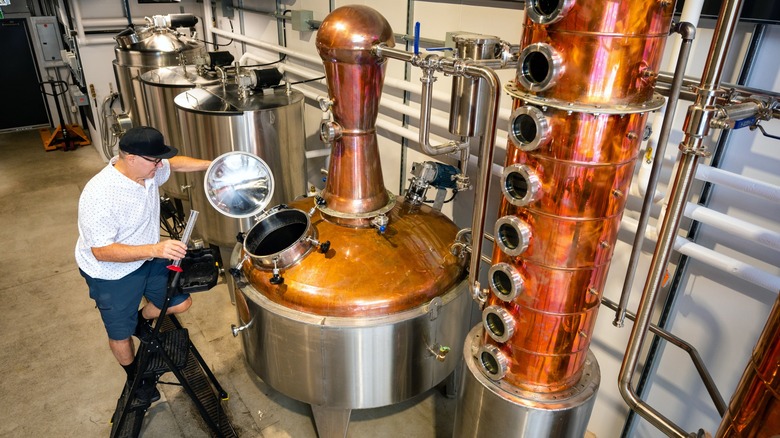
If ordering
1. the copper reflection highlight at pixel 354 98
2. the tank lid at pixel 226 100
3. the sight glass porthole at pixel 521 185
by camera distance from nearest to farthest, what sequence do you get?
the sight glass porthole at pixel 521 185
the copper reflection highlight at pixel 354 98
the tank lid at pixel 226 100

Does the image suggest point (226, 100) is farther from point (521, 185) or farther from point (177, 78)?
point (521, 185)

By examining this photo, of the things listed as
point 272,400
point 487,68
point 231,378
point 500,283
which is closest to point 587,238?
point 500,283

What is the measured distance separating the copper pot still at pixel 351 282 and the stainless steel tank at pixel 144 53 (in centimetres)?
239

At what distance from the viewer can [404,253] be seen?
6.40ft

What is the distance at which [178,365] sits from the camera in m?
2.14

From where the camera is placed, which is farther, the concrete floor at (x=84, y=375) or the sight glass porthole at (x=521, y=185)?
the concrete floor at (x=84, y=375)

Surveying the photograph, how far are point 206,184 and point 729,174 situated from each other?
5.65ft

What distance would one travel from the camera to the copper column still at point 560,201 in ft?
3.45

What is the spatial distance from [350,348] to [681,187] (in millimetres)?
1223

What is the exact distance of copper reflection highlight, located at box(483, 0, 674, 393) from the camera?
1041 millimetres

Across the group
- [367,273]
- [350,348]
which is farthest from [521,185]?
[350,348]

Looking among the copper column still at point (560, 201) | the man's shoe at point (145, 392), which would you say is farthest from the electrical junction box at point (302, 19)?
the copper column still at point (560, 201)

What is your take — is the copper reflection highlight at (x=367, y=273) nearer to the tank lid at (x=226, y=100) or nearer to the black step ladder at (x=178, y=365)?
the black step ladder at (x=178, y=365)

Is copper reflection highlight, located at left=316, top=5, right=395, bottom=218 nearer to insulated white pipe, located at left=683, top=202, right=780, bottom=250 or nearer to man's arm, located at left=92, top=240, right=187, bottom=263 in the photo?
man's arm, located at left=92, top=240, right=187, bottom=263
